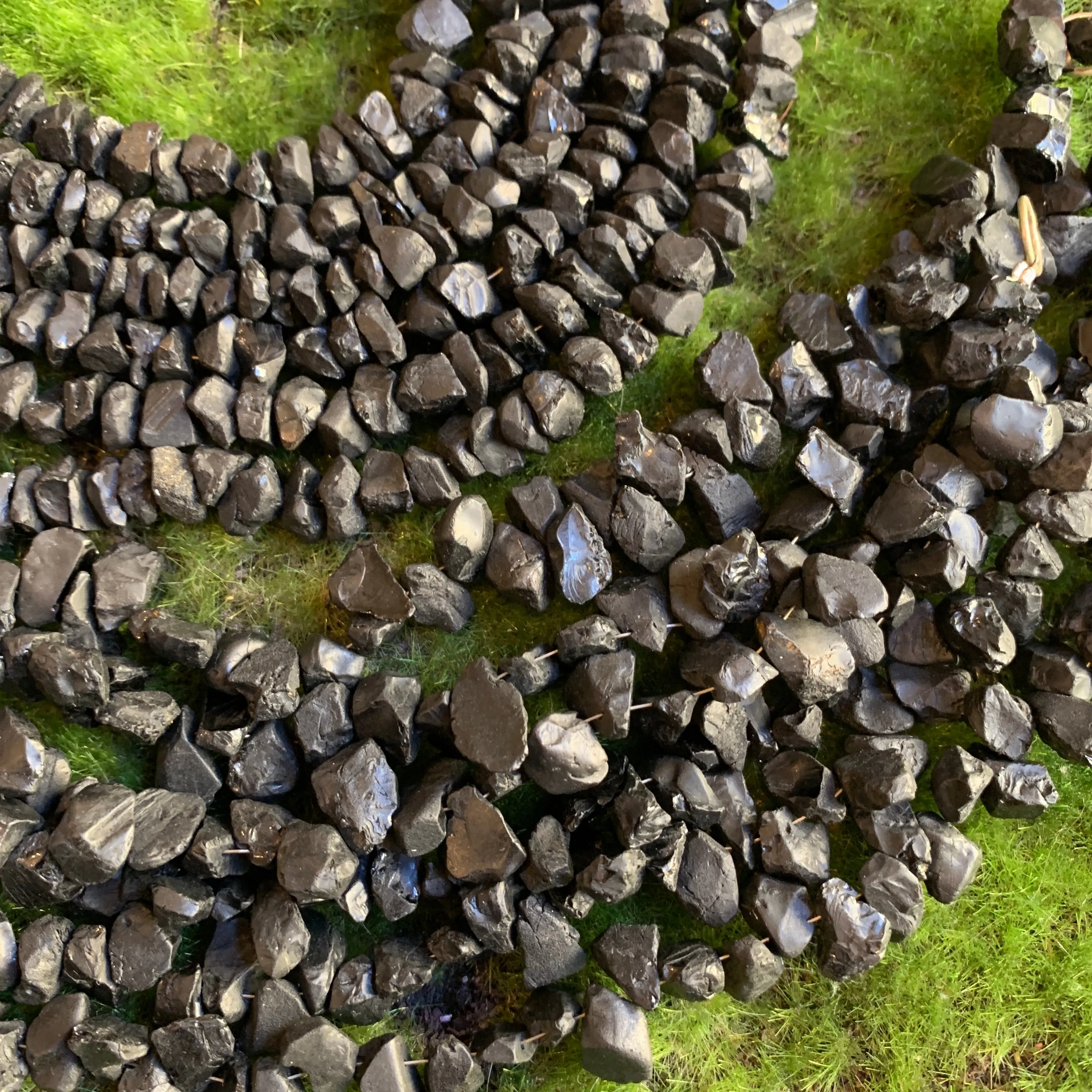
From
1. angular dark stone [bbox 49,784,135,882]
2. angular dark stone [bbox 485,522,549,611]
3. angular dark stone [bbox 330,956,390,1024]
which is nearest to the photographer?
angular dark stone [bbox 49,784,135,882]

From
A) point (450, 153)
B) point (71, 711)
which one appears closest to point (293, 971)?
point (71, 711)

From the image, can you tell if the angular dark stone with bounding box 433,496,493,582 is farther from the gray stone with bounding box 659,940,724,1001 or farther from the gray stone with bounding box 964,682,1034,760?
the gray stone with bounding box 964,682,1034,760

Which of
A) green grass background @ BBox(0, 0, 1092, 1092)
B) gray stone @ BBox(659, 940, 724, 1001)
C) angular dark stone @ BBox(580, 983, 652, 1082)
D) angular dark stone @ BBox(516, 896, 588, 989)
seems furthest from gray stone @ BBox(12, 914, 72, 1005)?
gray stone @ BBox(659, 940, 724, 1001)

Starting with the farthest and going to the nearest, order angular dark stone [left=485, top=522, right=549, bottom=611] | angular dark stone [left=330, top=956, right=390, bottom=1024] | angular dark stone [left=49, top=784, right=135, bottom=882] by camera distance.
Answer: angular dark stone [left=485, top=522, right=549, bottom=611] < angular dark stone [left=330, top=956, right=390, bottom=1024] < angular dark stone [left=49, top=784, right=135, bottom=882]

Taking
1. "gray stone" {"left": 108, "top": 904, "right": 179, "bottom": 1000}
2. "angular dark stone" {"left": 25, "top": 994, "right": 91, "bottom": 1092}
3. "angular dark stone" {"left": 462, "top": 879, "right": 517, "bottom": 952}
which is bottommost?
"angular dark stone" {"left": 25, "top": 994, "right": 91, "bottom": 1092}

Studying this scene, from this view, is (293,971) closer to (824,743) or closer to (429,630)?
(429,630)

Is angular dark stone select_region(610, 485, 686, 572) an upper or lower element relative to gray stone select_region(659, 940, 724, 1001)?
upper

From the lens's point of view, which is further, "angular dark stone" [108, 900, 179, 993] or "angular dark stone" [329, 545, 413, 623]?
"angular dark stone" [329, 545, 413, 623]

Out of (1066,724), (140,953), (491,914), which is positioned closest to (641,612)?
(491,914)
